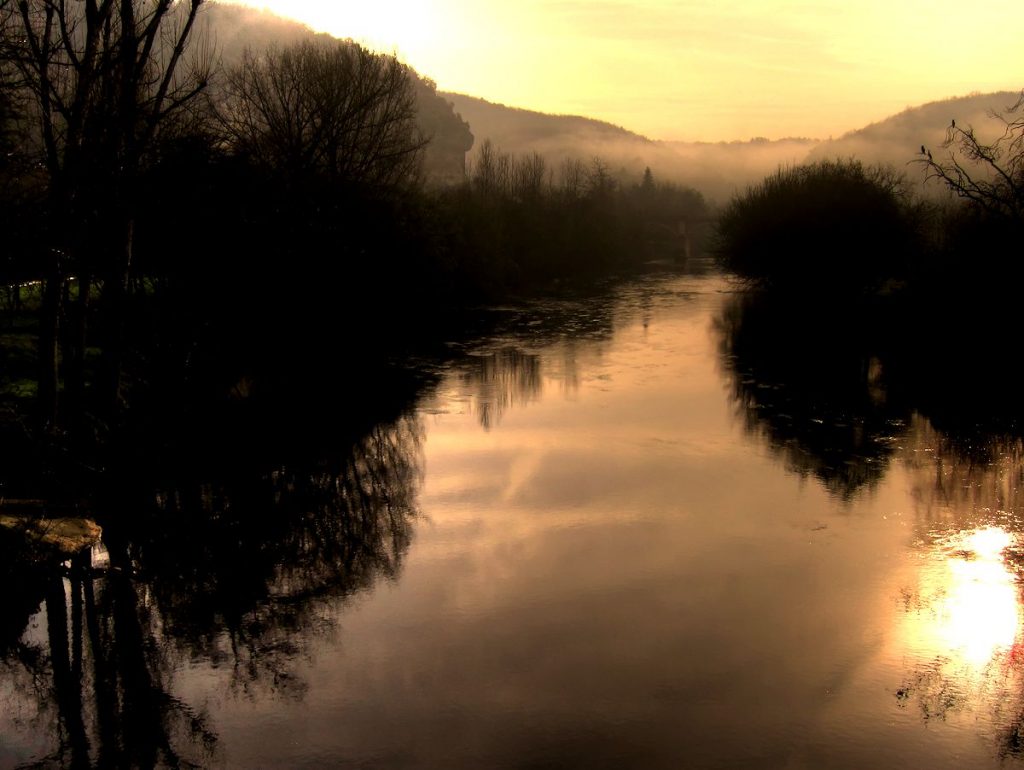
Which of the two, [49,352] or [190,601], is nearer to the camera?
[190,601]

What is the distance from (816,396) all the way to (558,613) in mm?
16458

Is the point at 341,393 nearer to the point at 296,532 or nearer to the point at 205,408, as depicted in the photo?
the point at 205,408

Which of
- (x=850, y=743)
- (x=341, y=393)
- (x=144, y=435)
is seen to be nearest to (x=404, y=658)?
(x=850, y=743)

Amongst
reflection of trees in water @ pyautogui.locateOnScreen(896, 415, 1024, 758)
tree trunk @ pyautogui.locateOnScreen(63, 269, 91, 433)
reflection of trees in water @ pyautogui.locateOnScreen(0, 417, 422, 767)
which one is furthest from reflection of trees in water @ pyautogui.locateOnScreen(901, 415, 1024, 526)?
tree trunk @ pyautogui.locateOnScreen(63, 269, 91, 433)

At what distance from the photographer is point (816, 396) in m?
26.0

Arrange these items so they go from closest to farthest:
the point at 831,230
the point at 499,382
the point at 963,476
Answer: the point at 963,476 → the point at 499,382 → the point at 831,230

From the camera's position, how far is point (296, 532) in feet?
48.8

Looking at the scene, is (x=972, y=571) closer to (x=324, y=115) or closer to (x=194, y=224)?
(x=194, y=224)

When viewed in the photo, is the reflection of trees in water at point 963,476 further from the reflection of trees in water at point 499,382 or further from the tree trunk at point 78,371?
the tree trunk at point 78,371

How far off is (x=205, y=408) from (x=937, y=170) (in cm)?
2005

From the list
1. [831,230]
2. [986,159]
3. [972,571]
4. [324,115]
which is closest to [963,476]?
[972,571]

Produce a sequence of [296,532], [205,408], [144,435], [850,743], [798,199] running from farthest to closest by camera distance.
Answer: [798,199], [205,408], [144,435], [296,532], [850,743]

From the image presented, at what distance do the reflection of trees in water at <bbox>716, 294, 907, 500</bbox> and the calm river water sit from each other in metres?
0.18

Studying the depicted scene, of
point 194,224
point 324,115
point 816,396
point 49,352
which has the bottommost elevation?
point 816,396
